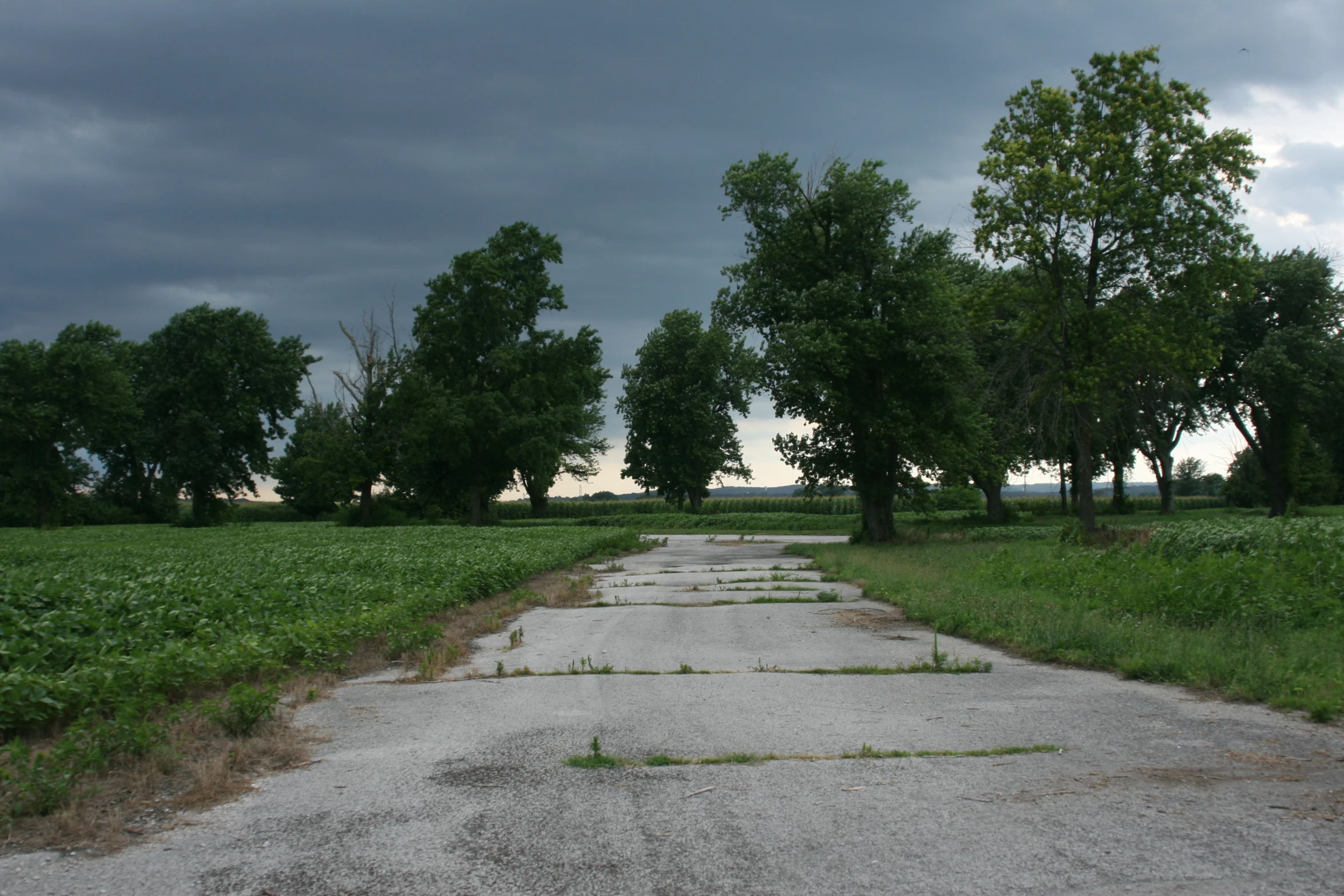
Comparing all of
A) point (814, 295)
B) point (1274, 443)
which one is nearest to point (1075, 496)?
point (1274, 443)

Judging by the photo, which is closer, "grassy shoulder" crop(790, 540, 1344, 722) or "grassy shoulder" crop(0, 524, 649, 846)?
"grassy shoulder" crop(0, 524, 649, 846)

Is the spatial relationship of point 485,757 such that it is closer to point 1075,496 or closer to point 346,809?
point 346,809

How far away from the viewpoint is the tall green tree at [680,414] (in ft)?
197

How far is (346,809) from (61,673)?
3065mm

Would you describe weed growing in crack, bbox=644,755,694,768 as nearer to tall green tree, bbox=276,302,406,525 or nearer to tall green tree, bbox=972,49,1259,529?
tall green tree, bbox=972,49,1259,529

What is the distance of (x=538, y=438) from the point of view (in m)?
45.3

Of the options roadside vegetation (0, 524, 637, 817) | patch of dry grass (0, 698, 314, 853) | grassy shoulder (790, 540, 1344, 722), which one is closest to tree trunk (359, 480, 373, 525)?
roadside vegetation (0, 524, 637, 817)

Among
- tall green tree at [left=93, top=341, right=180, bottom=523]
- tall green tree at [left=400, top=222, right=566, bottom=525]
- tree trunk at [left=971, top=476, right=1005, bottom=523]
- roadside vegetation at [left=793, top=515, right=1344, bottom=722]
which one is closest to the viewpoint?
roadside vegetation at [left=793, top=515, right=1344, bottom=722]

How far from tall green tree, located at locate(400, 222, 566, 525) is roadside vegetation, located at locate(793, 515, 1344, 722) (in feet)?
111

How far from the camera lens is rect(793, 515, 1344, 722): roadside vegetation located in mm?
6621

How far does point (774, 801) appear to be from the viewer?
414 centimetres

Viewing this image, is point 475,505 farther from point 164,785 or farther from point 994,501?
point 164,785

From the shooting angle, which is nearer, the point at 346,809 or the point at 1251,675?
the point at 346,809

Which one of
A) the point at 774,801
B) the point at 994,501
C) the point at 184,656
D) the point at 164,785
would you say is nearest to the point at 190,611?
the point at 184,656
